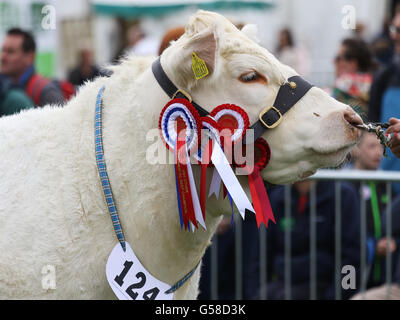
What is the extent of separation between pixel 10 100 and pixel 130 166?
3.03 m

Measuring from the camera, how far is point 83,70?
13195 mm

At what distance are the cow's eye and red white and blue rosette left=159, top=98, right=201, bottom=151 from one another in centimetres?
26

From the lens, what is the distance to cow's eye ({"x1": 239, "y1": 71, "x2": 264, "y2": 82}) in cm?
303

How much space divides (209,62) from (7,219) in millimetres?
1118

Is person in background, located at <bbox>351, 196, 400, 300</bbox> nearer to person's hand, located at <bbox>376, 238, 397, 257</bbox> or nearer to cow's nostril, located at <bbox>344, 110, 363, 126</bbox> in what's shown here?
A: person's hand, located at <bbox>376, 238, 397, 257</bbox>

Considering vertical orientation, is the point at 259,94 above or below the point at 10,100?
above

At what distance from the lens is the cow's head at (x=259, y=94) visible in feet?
9.80

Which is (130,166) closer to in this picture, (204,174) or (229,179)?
(204,174)

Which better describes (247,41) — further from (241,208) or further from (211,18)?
(241,208)

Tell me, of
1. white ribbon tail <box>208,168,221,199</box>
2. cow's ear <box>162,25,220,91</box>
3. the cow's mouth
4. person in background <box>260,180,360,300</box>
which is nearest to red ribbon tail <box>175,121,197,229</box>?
white ribbon tail <box>208,168,221,199</box>

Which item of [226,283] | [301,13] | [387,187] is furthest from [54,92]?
[301,13]

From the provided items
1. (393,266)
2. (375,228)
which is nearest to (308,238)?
(375,228)

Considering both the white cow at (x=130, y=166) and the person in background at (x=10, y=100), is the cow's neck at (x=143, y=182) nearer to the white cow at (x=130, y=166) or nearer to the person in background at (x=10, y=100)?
the white cow at (x=130, y=166)

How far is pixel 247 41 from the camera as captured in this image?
10.2ft
